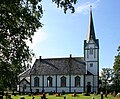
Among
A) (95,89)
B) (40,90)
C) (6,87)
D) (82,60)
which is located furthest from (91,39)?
(6,87)

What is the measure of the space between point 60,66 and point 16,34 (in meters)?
52.0

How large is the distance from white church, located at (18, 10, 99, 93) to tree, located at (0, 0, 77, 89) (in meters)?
49.1

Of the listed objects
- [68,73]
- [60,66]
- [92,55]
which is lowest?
[68,73]

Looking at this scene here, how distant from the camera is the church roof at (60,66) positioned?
2667 inches

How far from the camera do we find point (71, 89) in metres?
66.9

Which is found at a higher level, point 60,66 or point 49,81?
point 60,66

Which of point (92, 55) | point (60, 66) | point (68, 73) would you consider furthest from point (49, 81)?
point (92, 55)

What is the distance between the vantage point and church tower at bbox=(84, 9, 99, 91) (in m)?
67.6

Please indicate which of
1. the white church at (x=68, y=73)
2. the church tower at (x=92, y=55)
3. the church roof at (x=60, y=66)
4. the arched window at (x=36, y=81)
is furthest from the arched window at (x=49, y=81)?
the church tower at (x=92, y=55)

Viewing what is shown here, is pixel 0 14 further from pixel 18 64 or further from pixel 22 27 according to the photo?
pixel 18 64

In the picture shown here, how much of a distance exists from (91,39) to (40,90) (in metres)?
16.8

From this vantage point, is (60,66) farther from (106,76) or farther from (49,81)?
(106,76)

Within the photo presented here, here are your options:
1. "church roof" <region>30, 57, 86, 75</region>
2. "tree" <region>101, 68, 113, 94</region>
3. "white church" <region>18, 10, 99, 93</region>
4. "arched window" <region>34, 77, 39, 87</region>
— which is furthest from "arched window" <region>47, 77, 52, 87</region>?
"tree" <region>101, 68, 113, 94</region>

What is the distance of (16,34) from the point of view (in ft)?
57.4
